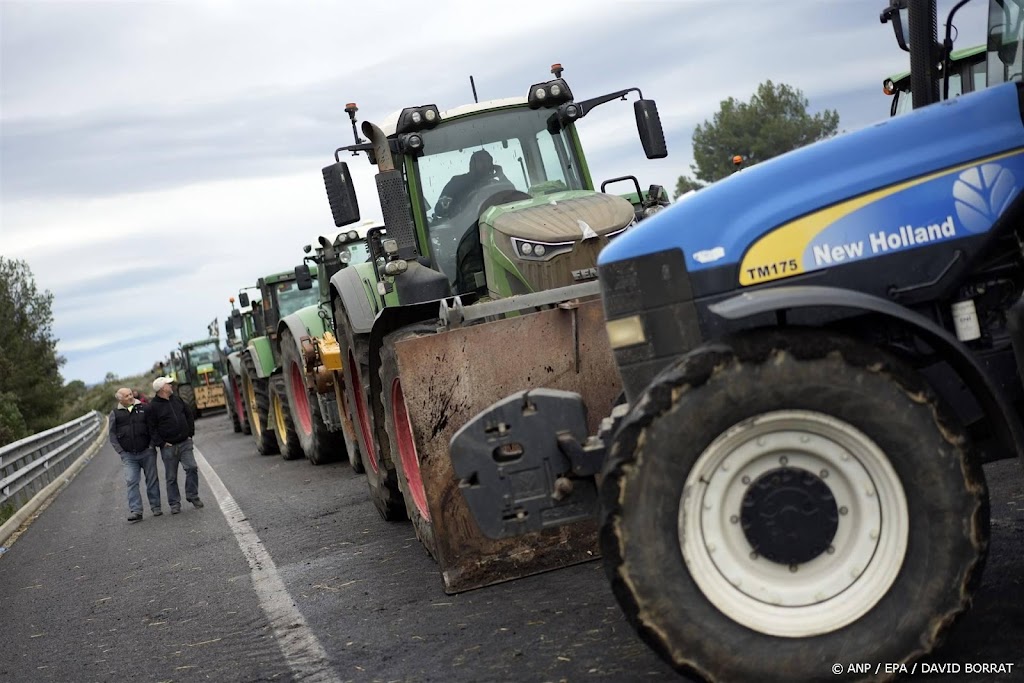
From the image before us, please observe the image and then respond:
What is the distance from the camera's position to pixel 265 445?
20.8 m

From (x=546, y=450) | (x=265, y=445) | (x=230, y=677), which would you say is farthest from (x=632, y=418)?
(x=265, y=445)

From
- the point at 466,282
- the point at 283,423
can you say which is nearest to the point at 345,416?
the point at 466,282

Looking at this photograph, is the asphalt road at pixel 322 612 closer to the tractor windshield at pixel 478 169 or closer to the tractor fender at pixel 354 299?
the tractor fender at pixel 354 299

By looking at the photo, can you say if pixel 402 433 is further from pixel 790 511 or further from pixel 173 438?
pixel 173 438

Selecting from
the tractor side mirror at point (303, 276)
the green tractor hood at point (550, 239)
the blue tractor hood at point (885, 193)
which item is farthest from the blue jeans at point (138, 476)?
the blue tractor hood at point (885, 193)

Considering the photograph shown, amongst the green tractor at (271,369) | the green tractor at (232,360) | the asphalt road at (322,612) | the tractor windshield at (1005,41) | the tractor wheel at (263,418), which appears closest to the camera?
the tractor windshield at (1005,41)

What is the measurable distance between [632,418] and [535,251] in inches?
162

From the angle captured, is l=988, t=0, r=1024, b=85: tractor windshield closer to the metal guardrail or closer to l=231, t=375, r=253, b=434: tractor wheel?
the metal guardrail

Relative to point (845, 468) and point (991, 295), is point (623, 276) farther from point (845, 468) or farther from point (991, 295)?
point (991, 295)

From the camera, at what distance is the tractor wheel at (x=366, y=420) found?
365 inches

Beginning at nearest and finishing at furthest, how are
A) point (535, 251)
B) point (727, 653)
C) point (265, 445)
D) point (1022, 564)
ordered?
point (727, 653) → point (1022, 564) → point (535, 251) → point (265, 445)

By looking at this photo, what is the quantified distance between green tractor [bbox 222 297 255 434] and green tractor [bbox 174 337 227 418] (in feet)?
51.4

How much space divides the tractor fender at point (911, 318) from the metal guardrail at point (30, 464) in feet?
52.1

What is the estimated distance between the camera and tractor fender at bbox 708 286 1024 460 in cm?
412
